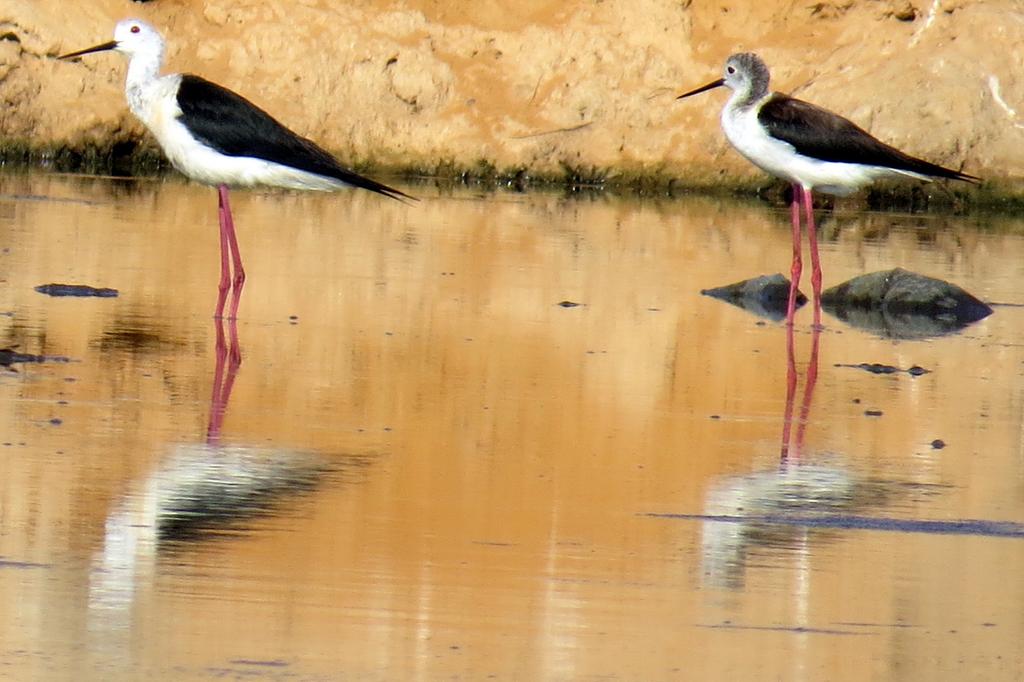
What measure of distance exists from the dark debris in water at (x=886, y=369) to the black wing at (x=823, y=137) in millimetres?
3470

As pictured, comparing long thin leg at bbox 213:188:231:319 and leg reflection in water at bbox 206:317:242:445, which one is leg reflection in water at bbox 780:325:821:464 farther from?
long thin leg at bbox 213:188:231:319

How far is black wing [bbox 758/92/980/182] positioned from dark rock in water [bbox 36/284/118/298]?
4.43m

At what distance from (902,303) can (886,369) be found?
2.63 m

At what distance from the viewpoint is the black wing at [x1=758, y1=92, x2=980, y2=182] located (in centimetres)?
1298

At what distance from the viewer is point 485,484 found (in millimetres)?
6430

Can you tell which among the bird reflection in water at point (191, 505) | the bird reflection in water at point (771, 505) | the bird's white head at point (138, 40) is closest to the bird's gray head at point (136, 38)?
the bird's white head at point (138, 40)

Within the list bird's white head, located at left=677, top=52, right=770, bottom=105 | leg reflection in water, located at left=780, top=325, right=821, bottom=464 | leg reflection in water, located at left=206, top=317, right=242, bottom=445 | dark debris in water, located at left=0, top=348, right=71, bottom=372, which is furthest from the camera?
bird's white head, located at left=677, top=52, right=770, bottom=105

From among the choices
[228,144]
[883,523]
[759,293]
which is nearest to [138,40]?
[228,144]

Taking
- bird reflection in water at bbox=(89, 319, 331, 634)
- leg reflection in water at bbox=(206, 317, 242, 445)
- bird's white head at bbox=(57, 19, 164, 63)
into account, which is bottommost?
bird reflection in water at bbox=(89, 319, 331, 634)

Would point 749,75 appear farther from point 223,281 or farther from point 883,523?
point 883,523

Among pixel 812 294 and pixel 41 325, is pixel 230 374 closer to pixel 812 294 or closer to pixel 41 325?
pixel 41 325

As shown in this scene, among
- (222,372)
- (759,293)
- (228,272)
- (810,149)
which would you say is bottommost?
(222,372)

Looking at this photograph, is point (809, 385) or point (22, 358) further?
point (809, 385)

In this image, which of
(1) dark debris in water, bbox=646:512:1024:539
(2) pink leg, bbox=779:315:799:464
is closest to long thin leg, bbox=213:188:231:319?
(2) pink leg, bbox=779:315:799:464
